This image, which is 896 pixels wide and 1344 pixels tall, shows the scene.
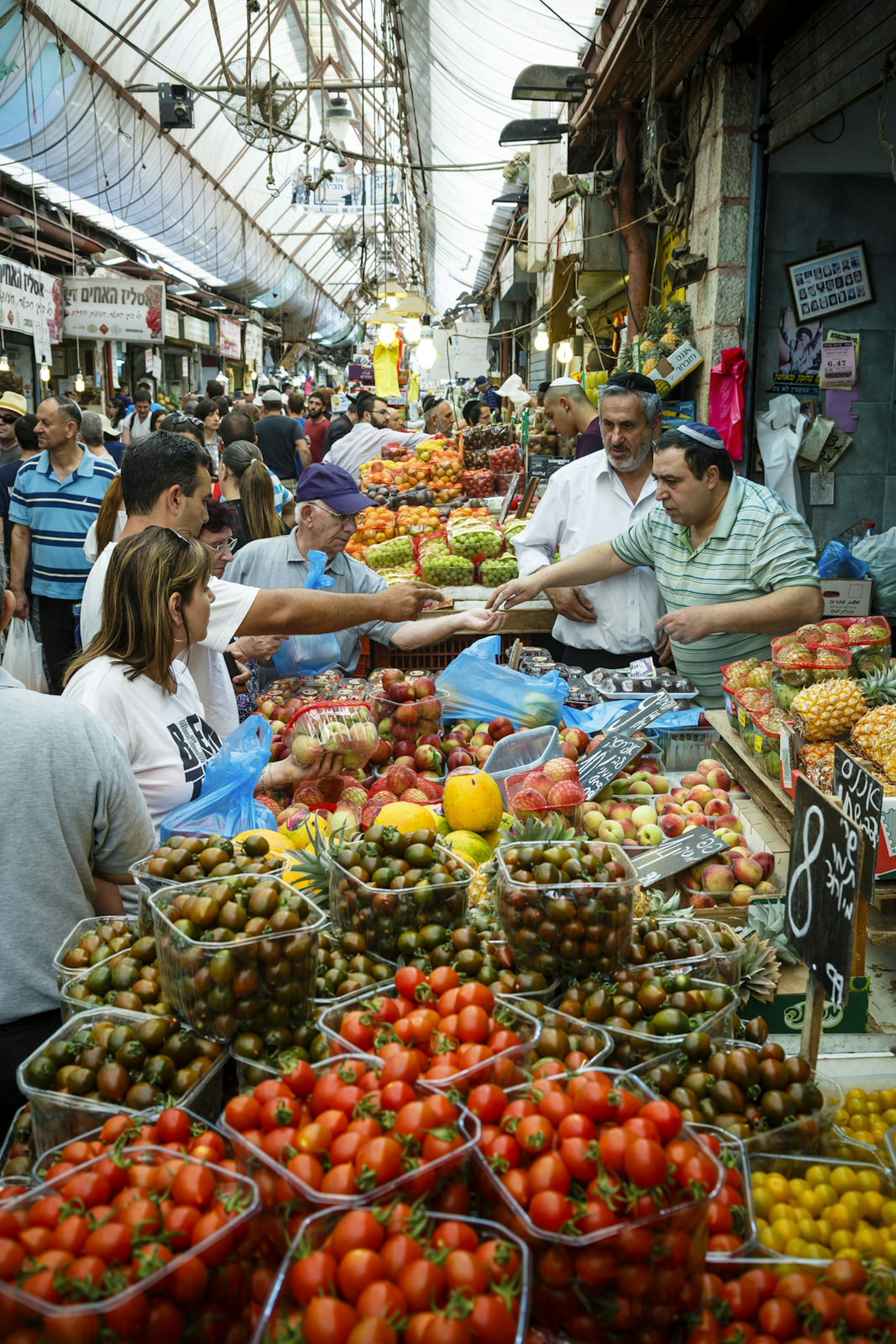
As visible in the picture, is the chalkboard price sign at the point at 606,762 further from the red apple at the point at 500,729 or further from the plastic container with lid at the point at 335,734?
the plastic container with lid at the point at 335,734

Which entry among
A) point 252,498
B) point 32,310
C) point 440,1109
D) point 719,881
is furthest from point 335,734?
point 32,310

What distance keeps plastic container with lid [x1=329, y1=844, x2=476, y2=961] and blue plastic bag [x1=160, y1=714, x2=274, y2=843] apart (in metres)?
0.74

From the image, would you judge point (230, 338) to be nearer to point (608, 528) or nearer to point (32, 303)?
point (32, 303)

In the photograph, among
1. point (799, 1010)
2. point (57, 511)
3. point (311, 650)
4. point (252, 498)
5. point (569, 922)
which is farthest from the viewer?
point (57, 511)

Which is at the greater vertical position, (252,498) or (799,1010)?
(252,498)

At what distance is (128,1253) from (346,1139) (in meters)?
0.27

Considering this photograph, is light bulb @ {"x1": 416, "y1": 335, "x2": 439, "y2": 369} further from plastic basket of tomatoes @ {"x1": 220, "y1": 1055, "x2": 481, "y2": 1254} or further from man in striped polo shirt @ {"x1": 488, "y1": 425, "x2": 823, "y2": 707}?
plastic basket of tomatoes @ {"x1": 220, "y1": 1055, "x2": 481, "y2": 1254}

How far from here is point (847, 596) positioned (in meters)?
4.97

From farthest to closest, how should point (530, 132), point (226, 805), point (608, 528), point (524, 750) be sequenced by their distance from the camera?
1. point (530, 132)
2. point (608, 528)
3. point (524, 750)
4. point (226, 805)

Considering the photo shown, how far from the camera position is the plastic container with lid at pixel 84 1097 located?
4.64 feet

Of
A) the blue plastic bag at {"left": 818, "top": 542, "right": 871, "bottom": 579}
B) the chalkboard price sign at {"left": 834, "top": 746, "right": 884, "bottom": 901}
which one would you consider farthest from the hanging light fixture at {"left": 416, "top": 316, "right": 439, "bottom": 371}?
the chalkboard price sign at {"left": 834, "top": 746, "right": 884, "bottom": 901}

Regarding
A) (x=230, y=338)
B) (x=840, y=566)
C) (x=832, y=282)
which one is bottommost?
(x=840, y=566)

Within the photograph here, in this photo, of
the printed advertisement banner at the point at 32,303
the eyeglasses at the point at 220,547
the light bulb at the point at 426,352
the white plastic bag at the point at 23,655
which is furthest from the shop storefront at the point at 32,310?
the eyeglasses at the point at 220,547

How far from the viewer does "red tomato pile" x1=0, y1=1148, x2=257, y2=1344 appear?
981mm
